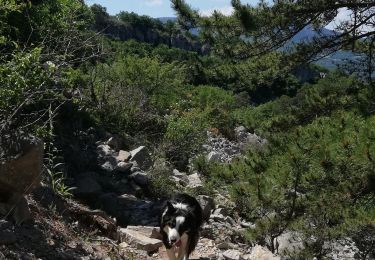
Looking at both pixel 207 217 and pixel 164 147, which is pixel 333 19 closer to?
pixel 207 217

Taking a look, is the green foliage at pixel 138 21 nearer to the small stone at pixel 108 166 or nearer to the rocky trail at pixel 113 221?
the rocky trail at pixel 113 221

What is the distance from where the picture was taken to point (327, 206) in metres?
5.93

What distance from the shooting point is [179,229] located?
6.20m

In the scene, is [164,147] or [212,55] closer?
[212,55]

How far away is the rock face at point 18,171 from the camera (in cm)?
488

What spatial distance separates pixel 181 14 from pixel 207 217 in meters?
3.34

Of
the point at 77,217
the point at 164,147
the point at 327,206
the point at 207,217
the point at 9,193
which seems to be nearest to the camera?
the point at 9,193

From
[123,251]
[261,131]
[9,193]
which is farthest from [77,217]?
[261,131]

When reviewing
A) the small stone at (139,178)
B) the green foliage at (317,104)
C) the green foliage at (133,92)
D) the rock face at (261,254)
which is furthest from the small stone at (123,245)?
the green foliage at (133,92)

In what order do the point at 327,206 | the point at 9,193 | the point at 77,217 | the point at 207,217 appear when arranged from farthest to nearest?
the point at 207,217
the point at 77,217
the point at 327,206
the point at 9,193

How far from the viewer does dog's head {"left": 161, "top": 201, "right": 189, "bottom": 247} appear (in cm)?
609

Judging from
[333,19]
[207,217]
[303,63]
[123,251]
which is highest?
[333,19]

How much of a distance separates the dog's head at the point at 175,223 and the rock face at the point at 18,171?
1.77 m

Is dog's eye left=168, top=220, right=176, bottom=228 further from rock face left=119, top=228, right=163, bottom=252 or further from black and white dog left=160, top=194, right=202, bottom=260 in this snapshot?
rock face left=119, top=228, right=163, bottom=252
